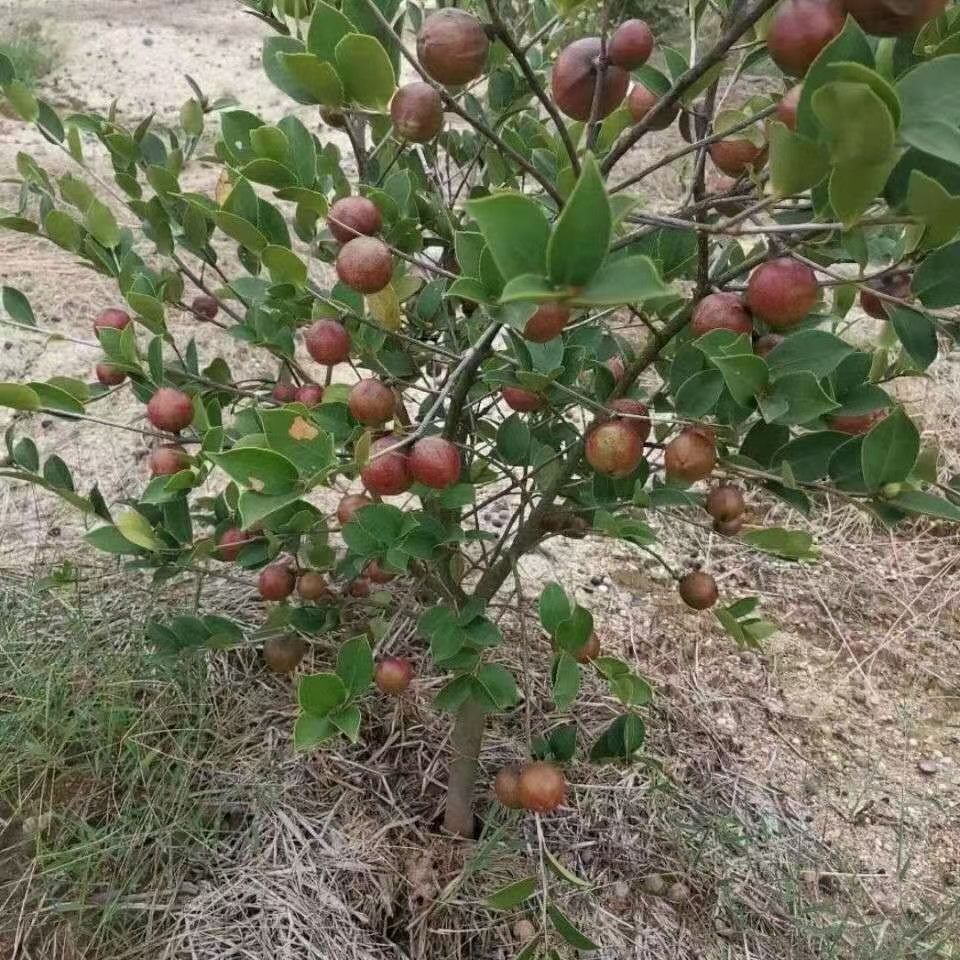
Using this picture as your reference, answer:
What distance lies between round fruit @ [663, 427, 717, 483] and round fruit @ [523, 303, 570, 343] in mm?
242

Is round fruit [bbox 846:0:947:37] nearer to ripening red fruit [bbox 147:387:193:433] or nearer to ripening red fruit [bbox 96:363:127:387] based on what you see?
ripening red fruit [bbox 147:387:193:433]

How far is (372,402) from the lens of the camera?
0.85 m

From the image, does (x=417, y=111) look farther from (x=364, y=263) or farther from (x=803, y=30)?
(x=803, y=30)

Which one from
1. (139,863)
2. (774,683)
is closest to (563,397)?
(139,863)

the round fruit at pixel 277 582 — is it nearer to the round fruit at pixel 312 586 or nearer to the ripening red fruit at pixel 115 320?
the round fruit at pixel 312 586

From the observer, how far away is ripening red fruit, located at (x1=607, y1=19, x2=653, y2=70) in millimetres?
701

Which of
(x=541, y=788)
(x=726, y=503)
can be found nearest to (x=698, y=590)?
(x=726, y=503)

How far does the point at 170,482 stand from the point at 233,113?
0.44m

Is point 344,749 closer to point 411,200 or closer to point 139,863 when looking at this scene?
point 139,863

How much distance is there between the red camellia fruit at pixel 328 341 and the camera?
91 cm

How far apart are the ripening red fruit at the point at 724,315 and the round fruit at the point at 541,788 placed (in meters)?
0.60

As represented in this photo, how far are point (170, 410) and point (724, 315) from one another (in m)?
0.66

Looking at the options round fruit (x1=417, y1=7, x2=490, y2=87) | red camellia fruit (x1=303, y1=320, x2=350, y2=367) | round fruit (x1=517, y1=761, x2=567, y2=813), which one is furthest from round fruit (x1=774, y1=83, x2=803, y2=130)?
round fruit (x1=517, y1=761, x2=567, y2=813)

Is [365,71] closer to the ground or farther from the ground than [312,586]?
farther from the ground
